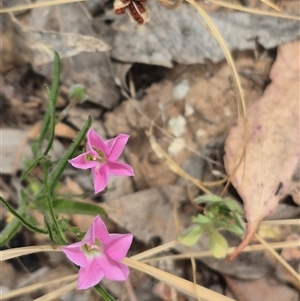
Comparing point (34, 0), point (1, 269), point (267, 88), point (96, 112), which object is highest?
point (34, 0)

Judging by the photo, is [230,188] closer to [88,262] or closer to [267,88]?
[267,88]

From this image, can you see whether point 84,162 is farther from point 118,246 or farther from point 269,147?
point 269,147

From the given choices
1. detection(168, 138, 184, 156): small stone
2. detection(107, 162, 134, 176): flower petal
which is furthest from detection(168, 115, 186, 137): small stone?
detection(107, 162, 134, 176): flower petal

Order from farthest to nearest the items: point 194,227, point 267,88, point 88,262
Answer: point 267,88
point 194,227
point 88,262

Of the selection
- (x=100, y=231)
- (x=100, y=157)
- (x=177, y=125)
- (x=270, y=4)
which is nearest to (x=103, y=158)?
(x=100, y=157)

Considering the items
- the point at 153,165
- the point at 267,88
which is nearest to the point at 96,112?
the point at 153,165

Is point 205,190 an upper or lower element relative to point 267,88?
lower

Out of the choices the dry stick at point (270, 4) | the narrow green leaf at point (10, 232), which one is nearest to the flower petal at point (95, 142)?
the narrow green leaf at point (10, 232)
